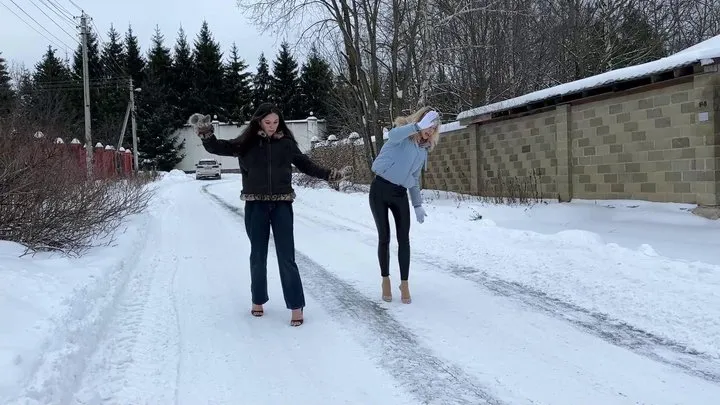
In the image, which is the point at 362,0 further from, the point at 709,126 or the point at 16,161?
the point at 16,161

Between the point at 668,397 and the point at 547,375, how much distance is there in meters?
0.65

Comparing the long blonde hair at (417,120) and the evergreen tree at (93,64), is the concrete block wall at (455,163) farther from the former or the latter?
the evergreen tree at (93,64)

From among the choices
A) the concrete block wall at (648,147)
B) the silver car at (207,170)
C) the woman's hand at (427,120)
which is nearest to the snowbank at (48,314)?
the woman's hand at (427,120)

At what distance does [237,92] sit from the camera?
54156 millimetres

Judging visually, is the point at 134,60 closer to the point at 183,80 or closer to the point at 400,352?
the point at 183,80

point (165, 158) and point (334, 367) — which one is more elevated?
point (165, 158)

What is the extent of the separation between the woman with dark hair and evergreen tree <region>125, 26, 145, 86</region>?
54.4 metres

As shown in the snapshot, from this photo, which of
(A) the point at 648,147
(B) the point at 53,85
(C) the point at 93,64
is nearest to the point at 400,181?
(A) the point at 648,147

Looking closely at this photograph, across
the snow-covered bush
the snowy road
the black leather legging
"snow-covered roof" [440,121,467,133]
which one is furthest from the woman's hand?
"snow-covered roof" [440,121,467,133]

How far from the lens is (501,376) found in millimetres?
3361

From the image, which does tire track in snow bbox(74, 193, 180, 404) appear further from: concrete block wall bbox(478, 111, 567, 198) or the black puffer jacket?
concrete block wall bbox(478, 111, 567, 198)

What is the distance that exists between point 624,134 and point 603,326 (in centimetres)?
602

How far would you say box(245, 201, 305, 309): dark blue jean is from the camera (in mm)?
4465

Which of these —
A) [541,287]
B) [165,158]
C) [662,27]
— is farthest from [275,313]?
[165,158]
